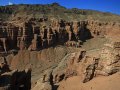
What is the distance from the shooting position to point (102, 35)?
388 ft

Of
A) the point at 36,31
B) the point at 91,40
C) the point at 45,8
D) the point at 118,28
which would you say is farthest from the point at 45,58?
the point at 45,8

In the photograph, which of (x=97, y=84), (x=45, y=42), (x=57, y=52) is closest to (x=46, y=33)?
(x=45, y=42)

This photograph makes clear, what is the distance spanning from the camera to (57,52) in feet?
309

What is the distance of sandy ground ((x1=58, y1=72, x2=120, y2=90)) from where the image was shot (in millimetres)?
29828

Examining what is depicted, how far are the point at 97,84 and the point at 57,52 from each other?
208ft

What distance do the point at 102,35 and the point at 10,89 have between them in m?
88.1

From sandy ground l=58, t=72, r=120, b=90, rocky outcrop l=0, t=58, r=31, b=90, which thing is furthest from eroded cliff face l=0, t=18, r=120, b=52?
sandy ground l=58, t=72, r=120, b=90

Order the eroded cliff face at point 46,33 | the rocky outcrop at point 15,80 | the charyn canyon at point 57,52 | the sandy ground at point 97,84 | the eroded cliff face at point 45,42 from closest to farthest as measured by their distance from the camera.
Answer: the sandy ground at point 97,84
the charyn canyon at point 57,52
the rocky outcrop at point 15,80
the eroded cliff face at point 45,42
the eroded cliff face at point 46,33

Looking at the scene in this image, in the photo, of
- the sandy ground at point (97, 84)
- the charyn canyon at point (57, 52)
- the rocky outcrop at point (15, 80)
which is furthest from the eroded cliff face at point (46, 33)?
the sandy ground at point (97, 84)

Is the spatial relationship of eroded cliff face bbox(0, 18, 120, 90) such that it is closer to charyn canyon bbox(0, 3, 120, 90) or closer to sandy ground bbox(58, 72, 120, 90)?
charyn canyon bbox(0, 3, 120, 90)

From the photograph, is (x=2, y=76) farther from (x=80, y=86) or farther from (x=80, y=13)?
(x=80, y=13)

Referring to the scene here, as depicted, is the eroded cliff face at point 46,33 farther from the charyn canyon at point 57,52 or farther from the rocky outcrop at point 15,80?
the rocky outcrop at point 15,80

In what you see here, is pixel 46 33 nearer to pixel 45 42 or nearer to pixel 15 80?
pixel 45 42

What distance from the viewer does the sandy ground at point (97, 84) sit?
29.8m
